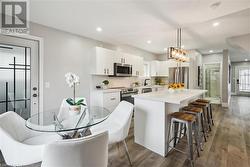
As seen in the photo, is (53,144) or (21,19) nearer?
(53,144)

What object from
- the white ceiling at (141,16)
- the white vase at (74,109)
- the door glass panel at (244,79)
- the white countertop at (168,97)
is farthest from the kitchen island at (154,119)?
the door glass panel at (244,79)

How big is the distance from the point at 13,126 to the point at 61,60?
2093 mm

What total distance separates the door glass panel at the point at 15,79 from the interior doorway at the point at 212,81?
819 cm

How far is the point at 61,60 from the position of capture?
3.47 m

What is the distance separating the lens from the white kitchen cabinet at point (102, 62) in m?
3.98

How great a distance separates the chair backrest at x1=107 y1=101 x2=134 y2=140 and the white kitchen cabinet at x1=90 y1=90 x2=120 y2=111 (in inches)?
53.6

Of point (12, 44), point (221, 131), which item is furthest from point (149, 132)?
point (12, 44)

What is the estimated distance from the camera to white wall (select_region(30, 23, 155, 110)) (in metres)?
A: 3.20

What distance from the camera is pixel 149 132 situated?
2.51m

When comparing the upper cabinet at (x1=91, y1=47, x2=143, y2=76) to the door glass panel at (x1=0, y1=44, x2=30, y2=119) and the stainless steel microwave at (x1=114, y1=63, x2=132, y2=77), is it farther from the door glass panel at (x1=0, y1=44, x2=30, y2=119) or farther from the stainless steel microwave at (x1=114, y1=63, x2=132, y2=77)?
the door glass panel at (x1=0, y1=44, x2=30, y2=119)

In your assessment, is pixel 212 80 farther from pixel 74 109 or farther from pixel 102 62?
pixel 74 109

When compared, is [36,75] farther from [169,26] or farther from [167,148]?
[169,26]

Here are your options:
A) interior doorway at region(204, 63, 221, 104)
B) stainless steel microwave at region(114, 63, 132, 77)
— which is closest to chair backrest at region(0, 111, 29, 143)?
stainless steel microwave at region(114, 63, 132, 77)

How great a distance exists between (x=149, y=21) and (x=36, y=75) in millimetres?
2790
